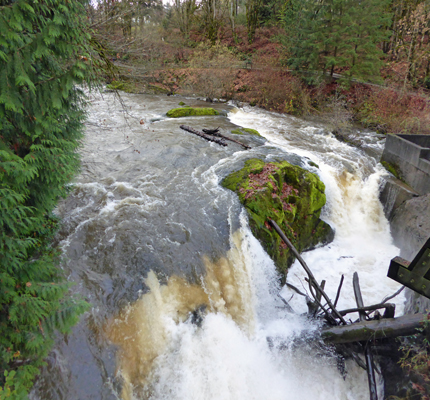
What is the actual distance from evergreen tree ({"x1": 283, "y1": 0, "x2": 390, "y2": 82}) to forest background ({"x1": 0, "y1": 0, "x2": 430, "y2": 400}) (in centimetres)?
9

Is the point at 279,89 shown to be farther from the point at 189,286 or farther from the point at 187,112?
the point at 189,286

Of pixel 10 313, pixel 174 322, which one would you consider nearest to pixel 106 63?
pixel 10 313

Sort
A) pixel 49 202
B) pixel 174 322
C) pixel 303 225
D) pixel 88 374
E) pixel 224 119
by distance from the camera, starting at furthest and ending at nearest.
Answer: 1. pixel 224 119
2. pixel 303 225
3. pixel 174 322
4. pixel 49 202
5. pixel 88 374

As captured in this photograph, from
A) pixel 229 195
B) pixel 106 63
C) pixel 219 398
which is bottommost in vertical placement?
pixel 219 398

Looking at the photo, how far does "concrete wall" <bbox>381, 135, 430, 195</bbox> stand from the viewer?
932cm

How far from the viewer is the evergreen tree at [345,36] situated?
18.4 metres

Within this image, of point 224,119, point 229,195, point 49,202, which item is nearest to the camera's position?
point 49,202

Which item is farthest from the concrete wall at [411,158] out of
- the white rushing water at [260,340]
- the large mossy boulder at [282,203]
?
the large mossy boulder at [282,203]

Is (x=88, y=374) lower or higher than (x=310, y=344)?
higher

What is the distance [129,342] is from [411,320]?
15.1ft

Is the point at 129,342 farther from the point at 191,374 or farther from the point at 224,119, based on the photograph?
the point at 224,119

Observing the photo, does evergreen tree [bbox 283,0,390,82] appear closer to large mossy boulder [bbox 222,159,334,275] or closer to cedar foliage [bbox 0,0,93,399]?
large mossy boulder [bbox 222,159,334,275]

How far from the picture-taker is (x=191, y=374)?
498 centimetres

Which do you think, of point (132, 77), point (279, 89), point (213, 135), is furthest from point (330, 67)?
point (132, 77)
